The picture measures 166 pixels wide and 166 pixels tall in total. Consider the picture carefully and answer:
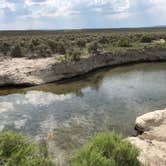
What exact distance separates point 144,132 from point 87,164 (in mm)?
10127

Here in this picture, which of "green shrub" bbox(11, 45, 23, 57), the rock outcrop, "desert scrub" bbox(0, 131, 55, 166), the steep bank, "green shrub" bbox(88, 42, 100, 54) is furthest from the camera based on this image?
"green shrub" bbox(88, 42, 100, 54)

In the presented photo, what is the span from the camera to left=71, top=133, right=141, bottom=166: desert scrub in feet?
40.5

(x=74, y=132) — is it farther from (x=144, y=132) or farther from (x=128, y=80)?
(x=128, y=80)

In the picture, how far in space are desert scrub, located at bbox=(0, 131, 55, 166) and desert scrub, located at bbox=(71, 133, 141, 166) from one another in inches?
57.2

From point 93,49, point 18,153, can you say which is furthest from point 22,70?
point 18,153

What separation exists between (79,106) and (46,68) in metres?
13.4

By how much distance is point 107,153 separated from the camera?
13461mm

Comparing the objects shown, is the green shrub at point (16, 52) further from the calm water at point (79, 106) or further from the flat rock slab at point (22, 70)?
the calm water at point (79, 106)

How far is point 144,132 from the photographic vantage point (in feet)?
70.5

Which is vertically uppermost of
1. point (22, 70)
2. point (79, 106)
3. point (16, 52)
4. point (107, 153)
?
point (16, 52)

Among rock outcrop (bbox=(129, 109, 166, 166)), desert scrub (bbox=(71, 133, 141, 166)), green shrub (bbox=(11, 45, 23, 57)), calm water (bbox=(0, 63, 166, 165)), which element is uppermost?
green shrub (bbox=(11, 45, 23, 57))

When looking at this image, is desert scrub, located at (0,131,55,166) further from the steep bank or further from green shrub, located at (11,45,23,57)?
green shrub, located at (11,45,23,57)

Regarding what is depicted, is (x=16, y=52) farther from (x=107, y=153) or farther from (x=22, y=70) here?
(x=107, y=153)

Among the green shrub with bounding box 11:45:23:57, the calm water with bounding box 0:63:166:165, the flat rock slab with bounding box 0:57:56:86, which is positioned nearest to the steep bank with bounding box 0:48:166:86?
the flat rock slab with bounding box 0:57:56:86
